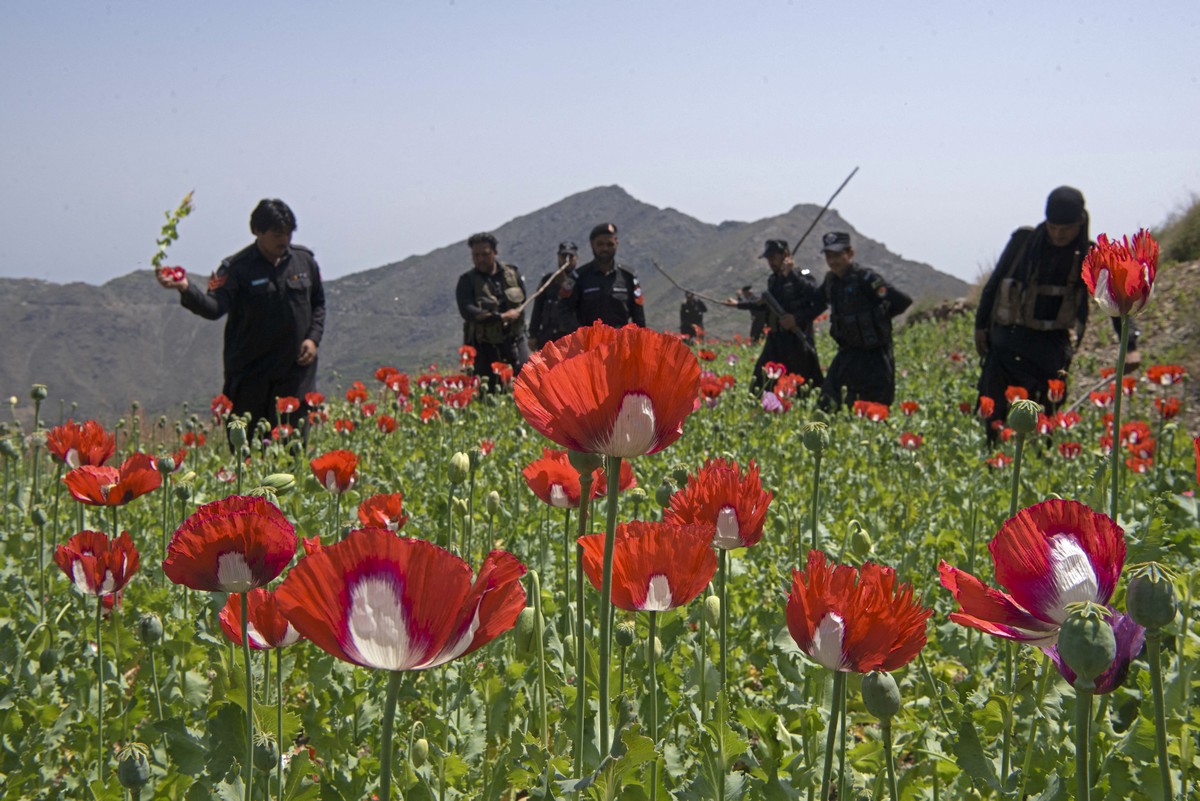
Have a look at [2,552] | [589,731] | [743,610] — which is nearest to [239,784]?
[589,731]

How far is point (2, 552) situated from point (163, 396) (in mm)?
144506

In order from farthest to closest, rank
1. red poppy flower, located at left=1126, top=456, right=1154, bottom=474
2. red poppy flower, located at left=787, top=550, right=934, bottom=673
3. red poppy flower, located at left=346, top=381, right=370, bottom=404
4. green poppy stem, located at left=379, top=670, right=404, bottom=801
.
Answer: red poppy flower, located at left=346, top=381, right=370, bottom=404 < red poppy flower, located at left=1126, top=456, right=1154, bottom=474 < red poppy flower, located at left=787, top=550, right=934, bottom=673 < green poppy stem, located at left=379, top=670, right=404, bottom=801

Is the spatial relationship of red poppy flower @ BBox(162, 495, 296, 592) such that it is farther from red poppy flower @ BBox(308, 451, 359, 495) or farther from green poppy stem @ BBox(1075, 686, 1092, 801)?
red poppy flower @ BBox(308, 451, 359, 495)

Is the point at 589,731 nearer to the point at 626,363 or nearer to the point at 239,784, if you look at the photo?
the point at 239,784

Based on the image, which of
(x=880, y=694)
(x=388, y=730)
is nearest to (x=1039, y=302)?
(x=880, y=694)

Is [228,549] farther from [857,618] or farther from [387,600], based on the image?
[857,618]

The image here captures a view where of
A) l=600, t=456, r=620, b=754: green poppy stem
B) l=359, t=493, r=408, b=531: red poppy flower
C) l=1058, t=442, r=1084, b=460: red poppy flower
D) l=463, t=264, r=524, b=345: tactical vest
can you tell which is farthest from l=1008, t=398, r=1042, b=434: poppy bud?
l=463, t=264, r=524, b=345: tactical vest

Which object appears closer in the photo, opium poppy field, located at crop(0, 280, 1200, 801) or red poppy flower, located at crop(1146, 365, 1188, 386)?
opium poppy field, located at crop(0, 280, 1200, 801)

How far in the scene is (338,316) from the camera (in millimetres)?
148375

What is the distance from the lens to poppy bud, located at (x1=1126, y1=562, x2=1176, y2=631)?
0.87 metres

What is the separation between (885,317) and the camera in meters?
7.61

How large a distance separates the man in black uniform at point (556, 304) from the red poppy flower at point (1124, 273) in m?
7.17

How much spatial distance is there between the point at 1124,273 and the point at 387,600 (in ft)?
4.09

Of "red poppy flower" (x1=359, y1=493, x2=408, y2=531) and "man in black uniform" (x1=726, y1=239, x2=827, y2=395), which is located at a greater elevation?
"man in black uniform" (x1=726, y1=239, x2=827, y2=395)
